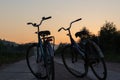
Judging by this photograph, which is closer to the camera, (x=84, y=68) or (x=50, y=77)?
(x=50, y=77)

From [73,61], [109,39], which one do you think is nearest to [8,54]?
[109,39]

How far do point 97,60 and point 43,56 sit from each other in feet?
4.17

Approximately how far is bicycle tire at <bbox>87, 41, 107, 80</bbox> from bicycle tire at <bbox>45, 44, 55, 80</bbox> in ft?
3.70

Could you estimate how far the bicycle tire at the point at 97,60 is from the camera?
406 inches

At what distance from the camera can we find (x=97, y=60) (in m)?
10.6

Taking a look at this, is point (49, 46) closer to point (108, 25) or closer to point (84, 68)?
point (84, 68)

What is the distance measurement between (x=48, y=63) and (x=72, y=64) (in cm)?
275

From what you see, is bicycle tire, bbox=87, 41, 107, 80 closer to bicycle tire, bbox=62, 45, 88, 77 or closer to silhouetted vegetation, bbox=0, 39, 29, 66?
Answer: bicycle tire, bbox=62, 45, 88, 77

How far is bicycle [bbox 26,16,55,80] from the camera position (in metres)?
9.73

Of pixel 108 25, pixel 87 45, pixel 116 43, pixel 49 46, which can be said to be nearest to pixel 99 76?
pixel 87 45

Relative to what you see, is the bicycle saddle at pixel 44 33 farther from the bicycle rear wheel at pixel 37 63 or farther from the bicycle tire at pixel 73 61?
the bicycle tire at pixel 73 61

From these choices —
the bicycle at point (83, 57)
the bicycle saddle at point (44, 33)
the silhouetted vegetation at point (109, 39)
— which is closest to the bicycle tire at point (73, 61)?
the bicycle at point (83, 57)

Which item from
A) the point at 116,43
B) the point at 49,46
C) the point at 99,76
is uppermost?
the point at 116,43

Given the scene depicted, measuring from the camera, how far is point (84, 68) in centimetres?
1148
